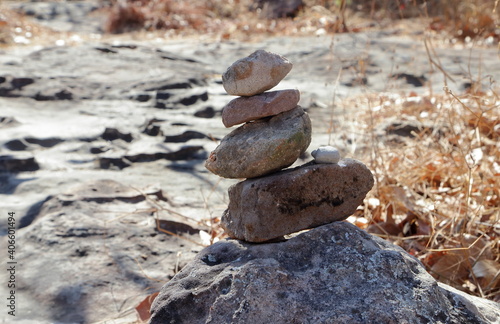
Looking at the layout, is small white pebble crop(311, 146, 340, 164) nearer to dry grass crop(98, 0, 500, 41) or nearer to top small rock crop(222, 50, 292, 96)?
top small rock crop(222, 50, 292, 96)

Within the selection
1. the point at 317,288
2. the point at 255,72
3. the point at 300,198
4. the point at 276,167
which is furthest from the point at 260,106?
the point at 317,288

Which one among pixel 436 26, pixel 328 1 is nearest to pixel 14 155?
pixel 436 26

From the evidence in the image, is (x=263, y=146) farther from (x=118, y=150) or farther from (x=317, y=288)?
(x=118, y=150)

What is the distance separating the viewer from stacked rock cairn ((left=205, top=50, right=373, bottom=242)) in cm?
214

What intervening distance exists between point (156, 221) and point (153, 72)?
3731 mm

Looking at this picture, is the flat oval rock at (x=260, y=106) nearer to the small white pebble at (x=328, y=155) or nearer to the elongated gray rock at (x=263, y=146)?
the elongated gray rock at (x=263, y=146)

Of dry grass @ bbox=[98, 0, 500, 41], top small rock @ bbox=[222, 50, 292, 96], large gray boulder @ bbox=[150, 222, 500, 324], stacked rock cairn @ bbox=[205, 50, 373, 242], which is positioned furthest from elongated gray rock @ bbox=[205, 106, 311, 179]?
dry grass @ bbox=[98, 0, 500, 41]

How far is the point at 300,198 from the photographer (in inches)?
84.5

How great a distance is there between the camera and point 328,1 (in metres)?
12.7

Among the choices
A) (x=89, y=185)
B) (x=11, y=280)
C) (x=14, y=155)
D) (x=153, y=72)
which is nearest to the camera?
(x=11, y=280)

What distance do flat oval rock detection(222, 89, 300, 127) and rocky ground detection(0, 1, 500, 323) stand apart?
1028 mm

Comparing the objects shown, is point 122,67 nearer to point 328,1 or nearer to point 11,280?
point 11,280

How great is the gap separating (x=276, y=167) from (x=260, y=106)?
0.82 ft

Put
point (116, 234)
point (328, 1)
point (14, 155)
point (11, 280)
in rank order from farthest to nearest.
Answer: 1. point (328, 1)
2. point (14, 155)
3. point (116, 234)
4. point (11, 280)
